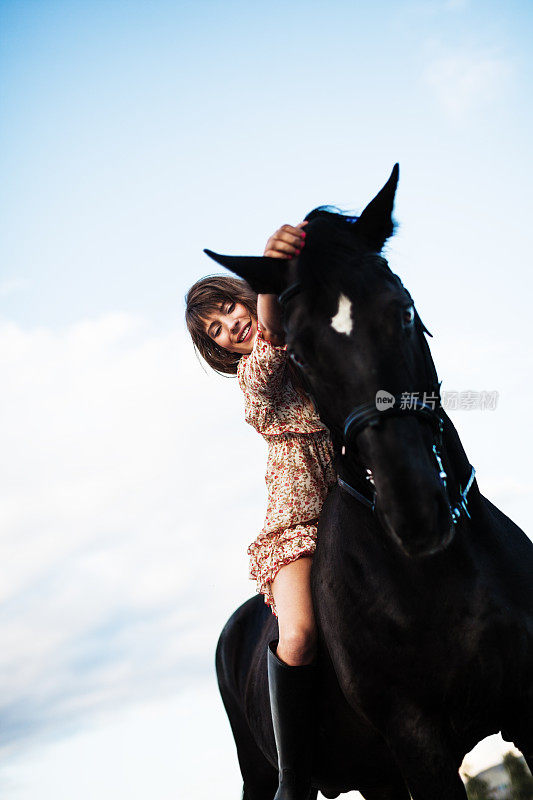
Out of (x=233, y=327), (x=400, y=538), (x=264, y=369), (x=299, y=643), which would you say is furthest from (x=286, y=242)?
(x=299, y=643)

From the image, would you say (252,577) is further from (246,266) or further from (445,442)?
(246,266)

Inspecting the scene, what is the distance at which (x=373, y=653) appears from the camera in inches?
113

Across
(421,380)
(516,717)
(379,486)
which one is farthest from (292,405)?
(516,717)

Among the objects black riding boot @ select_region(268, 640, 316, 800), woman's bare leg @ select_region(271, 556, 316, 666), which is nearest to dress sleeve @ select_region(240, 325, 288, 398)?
woman's bare leg @ select_region(271, 556, 316, 666)

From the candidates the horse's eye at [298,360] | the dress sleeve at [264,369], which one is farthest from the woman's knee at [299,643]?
the horse's eye at [298,360]

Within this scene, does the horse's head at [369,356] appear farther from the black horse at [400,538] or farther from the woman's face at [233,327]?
the woman's face at [233,327]

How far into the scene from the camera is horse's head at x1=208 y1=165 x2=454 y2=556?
7.55ft

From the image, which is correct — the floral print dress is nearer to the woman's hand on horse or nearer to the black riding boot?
the black riding boot

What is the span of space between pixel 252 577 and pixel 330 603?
3.05ft

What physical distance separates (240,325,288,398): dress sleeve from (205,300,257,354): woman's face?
83 cm

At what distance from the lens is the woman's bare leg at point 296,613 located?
11.4ft

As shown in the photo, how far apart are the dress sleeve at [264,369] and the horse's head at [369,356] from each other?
38cm

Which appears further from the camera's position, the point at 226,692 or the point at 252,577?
the point at 226,692

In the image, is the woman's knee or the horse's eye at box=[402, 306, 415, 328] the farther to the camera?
the woman's knee
